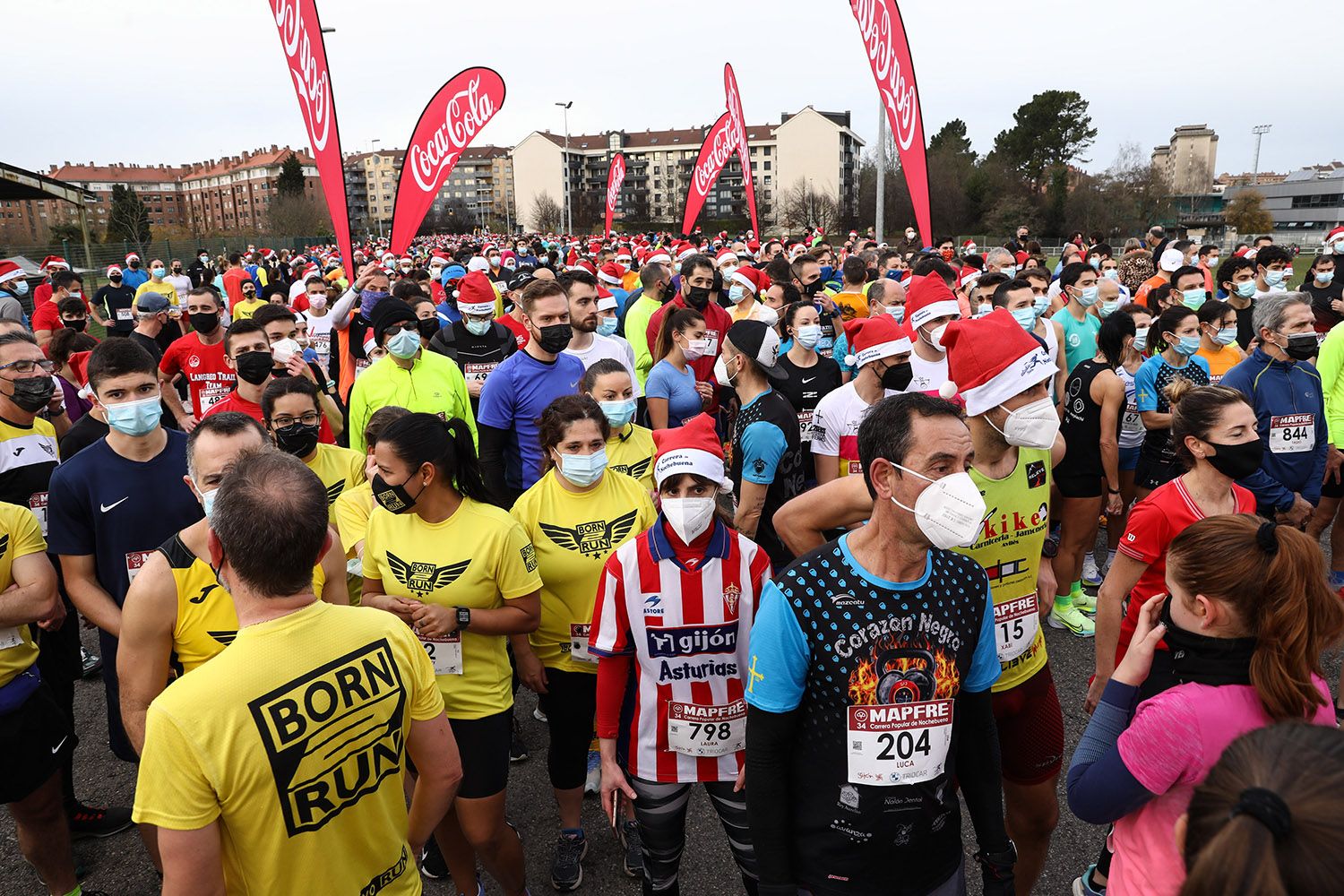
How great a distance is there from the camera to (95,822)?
4.02 meters

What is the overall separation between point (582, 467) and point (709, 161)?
16.1m

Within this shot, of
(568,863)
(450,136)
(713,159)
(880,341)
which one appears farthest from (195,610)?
(713,159)

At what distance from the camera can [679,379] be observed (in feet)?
18.2

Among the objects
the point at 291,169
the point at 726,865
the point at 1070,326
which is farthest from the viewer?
the point at 291,169

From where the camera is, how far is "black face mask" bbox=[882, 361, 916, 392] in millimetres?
4688

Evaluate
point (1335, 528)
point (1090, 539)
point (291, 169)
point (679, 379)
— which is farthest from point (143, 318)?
point (291, 169)

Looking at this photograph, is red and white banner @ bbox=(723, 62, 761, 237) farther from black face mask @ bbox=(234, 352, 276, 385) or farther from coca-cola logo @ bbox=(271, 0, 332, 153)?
black face mask @ bbox=(234, 352, 276, 385)

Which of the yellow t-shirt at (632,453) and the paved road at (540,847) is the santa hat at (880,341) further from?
the paved road at (540,847)

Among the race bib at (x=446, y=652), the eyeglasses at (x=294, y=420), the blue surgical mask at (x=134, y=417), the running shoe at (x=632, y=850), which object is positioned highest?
the blue surgical mask at (x=134, y=417)

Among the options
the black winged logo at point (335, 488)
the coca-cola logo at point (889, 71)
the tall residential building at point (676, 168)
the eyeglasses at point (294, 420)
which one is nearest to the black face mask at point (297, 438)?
the eyeglasses at point (294, 420)

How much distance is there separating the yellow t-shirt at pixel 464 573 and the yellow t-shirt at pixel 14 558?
1231mm

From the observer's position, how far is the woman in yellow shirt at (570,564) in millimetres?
3510

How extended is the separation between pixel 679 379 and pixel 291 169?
9797 centimetres

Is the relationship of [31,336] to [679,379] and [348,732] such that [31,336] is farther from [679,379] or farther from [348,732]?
[348,732]
